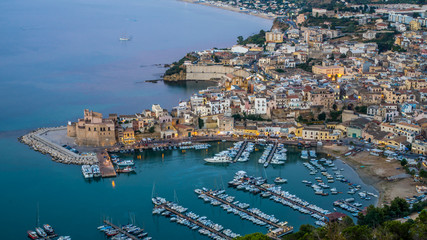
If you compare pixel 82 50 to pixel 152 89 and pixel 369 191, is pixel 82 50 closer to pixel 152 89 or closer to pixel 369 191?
pixel 152 89

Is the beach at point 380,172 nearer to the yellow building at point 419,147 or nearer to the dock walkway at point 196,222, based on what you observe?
the yellow building at point 419,147

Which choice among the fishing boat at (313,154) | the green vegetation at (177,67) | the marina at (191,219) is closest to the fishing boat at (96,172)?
the marina at (191,219)

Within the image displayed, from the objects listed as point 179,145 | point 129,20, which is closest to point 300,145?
point 179,145

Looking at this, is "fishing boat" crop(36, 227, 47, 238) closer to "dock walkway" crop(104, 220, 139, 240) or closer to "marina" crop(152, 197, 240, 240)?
"dock walkway" crop(104, 220, 139, 240)

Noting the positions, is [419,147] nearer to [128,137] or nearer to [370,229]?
[370,229]

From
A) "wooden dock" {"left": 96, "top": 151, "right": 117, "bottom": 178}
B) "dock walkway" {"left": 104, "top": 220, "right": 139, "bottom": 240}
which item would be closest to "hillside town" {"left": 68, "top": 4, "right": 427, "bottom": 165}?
"wooden dock" {"left": 96, "top": 151, "right": 117, "bottom": 178}
